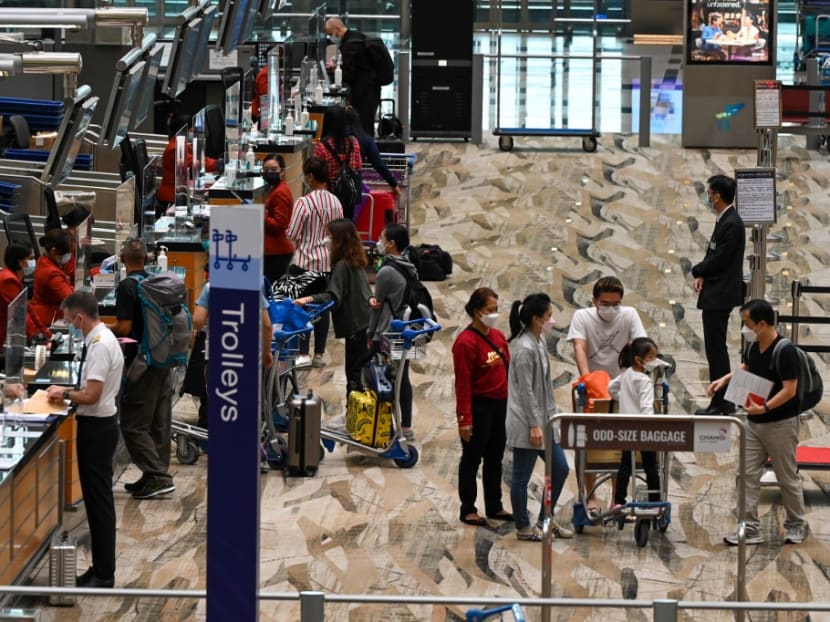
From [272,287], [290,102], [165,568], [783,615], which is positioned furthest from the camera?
[290,102]

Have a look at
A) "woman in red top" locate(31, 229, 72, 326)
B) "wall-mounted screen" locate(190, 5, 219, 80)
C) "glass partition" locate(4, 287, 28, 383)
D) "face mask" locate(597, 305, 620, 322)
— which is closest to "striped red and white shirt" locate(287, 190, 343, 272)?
"wall-mounted screen" locate(190, 5, 219, 80)

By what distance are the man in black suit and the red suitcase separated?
395 cm

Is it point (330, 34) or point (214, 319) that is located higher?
point (330, 34)

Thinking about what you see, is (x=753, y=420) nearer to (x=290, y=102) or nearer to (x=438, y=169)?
(x=290, y=102)

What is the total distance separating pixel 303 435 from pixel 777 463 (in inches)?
111

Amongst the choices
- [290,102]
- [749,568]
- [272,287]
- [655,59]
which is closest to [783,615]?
[749,568]

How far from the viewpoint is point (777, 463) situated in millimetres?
8867

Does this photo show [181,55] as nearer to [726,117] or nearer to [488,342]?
[488,342]

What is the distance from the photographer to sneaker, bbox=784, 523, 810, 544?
29.5 feet

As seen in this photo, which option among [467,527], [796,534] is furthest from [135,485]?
[796,534]

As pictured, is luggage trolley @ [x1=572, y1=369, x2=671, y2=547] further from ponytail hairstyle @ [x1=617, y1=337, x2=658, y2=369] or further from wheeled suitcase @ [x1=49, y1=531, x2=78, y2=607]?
wheeled suitcase @ [x1=49, y1=531, x2=78, y2=607]

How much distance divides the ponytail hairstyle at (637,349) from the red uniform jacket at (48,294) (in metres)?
3.87

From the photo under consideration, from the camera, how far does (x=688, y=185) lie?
18562 mm

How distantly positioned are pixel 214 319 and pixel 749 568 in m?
4.65
